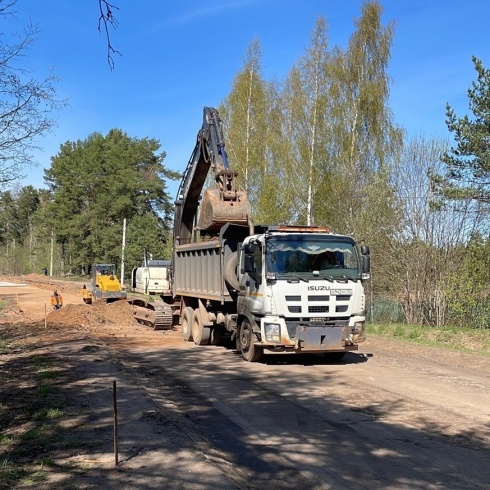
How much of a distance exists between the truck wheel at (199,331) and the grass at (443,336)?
6.08m

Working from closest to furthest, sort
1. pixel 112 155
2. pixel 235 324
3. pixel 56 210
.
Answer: pixel 235 324
pixel 112 155
pixel 56 210

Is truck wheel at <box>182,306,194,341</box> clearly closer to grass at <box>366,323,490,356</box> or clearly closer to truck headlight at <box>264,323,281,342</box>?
truck headlight at <box>264,323,281,342</box>

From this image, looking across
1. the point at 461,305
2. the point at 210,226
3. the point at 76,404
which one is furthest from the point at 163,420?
the point at 461,305

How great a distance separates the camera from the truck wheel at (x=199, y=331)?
52.9 feet

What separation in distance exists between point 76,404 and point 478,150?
15.4 meters

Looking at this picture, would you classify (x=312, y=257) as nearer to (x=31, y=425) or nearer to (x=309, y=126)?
(x=31, y=425)

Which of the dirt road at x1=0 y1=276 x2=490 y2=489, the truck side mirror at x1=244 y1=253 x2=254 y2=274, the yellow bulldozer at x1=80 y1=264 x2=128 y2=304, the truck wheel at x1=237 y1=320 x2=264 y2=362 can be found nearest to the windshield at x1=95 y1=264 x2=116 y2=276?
the yellow bulldozer at x1=80 y1=264 x2=128 y2=304

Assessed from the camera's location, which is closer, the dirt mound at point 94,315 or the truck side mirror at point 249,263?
the truck side mirror at point 249,263

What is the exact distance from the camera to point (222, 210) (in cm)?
1484

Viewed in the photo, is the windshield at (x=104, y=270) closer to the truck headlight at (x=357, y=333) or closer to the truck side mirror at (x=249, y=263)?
the truck side mirror at (x=249, y=263)

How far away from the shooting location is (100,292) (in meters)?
31.2

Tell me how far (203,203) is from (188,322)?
153 inches

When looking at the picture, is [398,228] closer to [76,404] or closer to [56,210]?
[76,404]

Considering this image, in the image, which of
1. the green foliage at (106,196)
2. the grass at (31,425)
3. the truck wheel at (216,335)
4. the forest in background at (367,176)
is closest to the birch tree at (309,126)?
the forest in background at (367,176)
